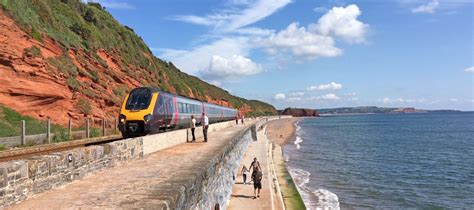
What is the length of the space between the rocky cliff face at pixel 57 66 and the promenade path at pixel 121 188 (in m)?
14.5

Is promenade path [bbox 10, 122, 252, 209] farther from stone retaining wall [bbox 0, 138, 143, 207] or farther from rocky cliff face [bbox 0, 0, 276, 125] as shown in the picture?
rocky cliff face [bbox 0, 0, 276, 125]

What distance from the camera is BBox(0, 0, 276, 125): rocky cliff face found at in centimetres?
2220

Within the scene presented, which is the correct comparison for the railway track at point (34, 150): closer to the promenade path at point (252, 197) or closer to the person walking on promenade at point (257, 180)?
the promenade path at point (252, 197)

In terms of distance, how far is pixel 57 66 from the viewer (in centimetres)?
2561

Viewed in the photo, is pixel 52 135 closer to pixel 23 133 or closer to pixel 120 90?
pixel 23 133

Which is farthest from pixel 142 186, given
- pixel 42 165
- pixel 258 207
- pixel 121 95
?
pixel 121 95

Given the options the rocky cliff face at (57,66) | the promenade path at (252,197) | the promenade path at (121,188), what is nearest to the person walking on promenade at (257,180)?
the promenade path at (252,197)

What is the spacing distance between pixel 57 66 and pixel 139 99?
11.0 metres

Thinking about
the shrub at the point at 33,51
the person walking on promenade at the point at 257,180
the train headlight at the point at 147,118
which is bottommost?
the person walking on promenade at the point at 257,180

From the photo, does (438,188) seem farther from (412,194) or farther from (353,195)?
(353,195)

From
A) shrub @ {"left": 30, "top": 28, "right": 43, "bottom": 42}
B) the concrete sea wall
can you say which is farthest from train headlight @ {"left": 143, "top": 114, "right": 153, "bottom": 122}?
shrub @ {"left": 30, "top": 28, "right": 43, "bottom": 42}

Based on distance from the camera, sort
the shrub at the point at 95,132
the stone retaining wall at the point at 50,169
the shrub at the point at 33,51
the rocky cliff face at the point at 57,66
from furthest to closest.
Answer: the shrub at the point at 95,132
the shrub at the point at 33,51
the rocky cliff face at the point at 57,66
the stone retaining wall at the point at 50,169

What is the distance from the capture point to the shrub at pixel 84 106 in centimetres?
2565

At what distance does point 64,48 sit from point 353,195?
72.4 feet
